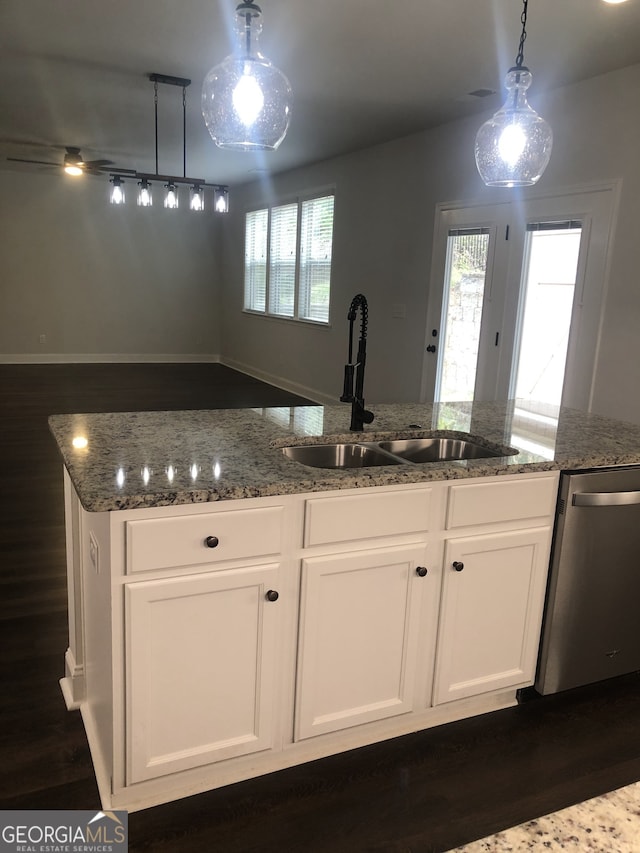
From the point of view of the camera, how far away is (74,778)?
1946 millimetres

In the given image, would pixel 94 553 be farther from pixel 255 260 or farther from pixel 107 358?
pixel 107 358

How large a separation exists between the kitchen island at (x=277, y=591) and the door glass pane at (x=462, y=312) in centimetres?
309

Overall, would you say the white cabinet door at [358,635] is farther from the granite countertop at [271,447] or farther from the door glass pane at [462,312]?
the door glass pane at [462,312]

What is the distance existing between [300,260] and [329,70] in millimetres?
3908

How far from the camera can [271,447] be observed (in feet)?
7.23

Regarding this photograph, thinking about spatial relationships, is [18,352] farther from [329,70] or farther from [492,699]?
[492,699]

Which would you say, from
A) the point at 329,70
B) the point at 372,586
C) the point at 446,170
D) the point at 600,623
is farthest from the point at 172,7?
the point at 600,623

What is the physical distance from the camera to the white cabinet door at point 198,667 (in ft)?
5.68

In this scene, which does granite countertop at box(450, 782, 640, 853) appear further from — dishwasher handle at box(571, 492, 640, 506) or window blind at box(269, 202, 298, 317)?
window blind at box(269, 202, 298, 317)

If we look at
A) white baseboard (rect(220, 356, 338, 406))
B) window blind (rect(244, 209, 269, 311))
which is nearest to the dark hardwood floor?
white baseboard (rect(220, 356, 338, 406))

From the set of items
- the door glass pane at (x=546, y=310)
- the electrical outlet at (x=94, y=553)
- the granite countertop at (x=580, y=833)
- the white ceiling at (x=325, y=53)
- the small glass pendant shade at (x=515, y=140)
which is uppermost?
the white ceiling at (x=325, y=53)

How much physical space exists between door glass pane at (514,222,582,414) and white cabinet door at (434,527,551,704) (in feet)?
7.66

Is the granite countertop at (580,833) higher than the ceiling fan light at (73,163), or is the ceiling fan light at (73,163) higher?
the ceiling fan light at (73,163)

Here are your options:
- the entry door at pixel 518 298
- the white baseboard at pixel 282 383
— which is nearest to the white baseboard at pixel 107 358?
the white baseboard at pixel 282 383
